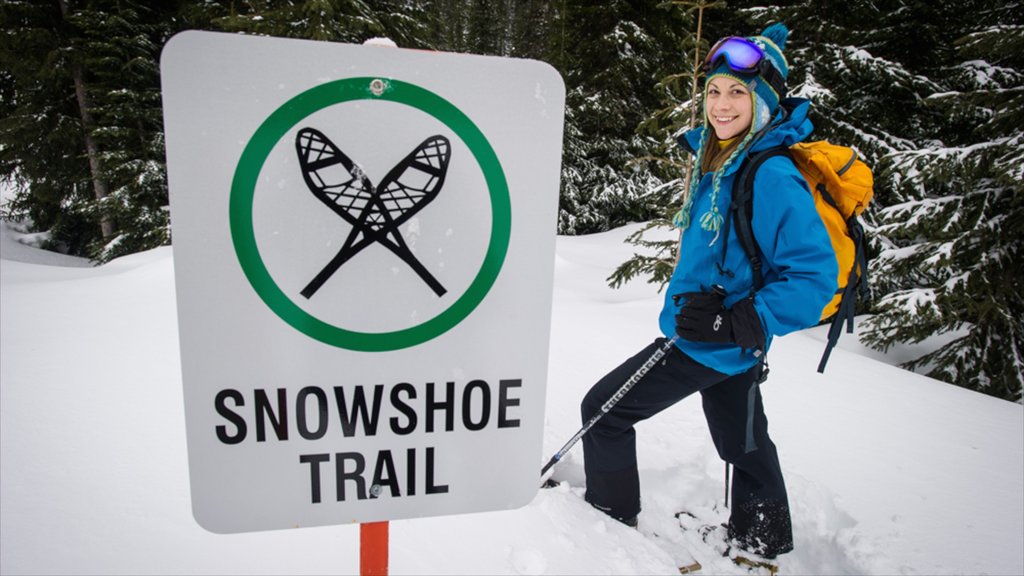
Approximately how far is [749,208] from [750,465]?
1059 millimetres

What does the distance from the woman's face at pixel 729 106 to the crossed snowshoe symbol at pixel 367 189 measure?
4.30ft

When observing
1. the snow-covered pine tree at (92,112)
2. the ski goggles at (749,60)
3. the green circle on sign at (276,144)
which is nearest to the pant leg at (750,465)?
the ski goggles at (749,60)

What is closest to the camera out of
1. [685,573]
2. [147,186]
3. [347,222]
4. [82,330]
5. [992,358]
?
[347,222]

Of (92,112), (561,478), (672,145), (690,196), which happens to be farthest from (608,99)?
(561,478)

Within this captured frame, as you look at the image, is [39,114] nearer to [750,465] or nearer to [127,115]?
[127,115]

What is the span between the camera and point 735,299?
70.4 inches

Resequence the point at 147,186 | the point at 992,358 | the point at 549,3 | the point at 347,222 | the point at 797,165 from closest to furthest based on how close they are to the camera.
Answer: the point at 347,222 → the point at 797,165 → the point at 992,358 → the point at 147,186 → the point at 549,3

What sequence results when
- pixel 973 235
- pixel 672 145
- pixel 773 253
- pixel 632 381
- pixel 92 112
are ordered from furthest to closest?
pixel 92 112 → pixel 672 145 → pixel 973 235 → pixel 632 381 → pixel 773 253

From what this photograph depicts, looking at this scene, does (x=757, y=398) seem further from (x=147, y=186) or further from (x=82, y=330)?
(x=147, y=186)

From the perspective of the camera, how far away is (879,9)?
7695mm

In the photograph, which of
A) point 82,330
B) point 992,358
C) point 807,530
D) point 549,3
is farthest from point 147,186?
point 992,358

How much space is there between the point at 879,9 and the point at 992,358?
17.8ft

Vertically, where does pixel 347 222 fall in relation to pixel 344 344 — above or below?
above

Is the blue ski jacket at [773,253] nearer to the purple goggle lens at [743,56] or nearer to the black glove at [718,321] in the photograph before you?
the black glove at [718,321]
